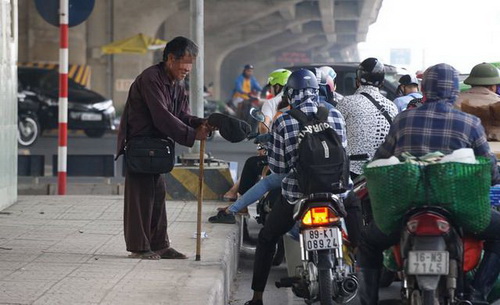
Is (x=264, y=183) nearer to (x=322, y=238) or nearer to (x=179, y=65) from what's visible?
(x=179, y=65)

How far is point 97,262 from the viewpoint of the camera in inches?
352

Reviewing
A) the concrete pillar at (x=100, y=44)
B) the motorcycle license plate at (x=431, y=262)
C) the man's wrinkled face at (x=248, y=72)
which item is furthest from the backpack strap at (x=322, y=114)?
the concrete pillar at (x=100, y=44)

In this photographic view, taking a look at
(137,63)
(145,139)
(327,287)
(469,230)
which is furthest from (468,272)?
(137,63)

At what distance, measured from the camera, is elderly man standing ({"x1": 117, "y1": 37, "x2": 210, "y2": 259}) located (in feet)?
29.2

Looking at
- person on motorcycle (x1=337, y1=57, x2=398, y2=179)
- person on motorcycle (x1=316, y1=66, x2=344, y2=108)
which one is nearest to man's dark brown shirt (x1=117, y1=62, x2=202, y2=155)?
person on motorcycle (x1=337, y1=57, x2=398, y2=179)

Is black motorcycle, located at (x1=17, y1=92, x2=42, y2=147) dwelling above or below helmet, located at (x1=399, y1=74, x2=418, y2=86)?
below

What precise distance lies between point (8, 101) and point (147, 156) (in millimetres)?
4290

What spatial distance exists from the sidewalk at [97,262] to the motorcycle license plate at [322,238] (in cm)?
67

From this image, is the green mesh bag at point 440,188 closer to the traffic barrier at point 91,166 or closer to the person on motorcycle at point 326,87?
the person on motorcycle at point 326,87

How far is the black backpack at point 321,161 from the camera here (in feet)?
25.3

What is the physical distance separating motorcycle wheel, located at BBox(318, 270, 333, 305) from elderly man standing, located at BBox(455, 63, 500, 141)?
2.58m

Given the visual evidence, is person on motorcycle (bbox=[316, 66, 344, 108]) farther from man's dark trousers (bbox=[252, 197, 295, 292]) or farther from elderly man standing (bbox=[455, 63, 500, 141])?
man's dark trousers (bbox=[252, 197, 295, 292])

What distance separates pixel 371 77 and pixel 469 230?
3.30 meters

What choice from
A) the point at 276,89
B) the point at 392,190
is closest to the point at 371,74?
the point at 276,89
